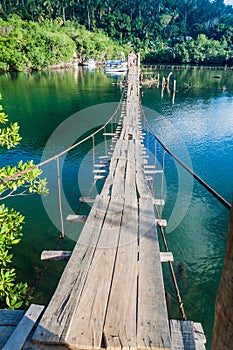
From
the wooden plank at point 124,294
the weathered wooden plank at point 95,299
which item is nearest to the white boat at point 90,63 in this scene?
the wooden plank at point 124,294

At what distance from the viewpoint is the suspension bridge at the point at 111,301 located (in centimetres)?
172

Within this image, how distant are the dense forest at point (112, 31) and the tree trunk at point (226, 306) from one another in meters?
40.8

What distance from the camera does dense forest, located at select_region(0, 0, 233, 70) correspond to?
132 feet

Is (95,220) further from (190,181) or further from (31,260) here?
(190,181)

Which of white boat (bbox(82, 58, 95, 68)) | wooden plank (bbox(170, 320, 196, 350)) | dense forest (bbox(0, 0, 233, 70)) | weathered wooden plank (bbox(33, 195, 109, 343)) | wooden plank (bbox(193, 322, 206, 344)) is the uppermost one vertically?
dense forest (bbox(0, 0, 233, 70))

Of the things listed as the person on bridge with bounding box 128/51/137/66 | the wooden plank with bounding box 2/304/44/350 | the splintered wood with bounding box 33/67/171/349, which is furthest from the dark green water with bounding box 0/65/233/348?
the person on bridge with bounding box 128/51/137/66

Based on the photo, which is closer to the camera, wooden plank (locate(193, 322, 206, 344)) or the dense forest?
wooden plank (locate(193, 322, 206, 344))

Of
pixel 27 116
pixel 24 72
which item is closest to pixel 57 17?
pixel 24 72

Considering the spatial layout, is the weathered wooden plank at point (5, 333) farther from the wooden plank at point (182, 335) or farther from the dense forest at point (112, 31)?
the dense forest at point (112, 31)

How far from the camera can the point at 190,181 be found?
9.43 meters

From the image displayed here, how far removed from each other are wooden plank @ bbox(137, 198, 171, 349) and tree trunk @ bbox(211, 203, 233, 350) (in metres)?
0.83

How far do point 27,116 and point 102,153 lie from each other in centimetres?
770

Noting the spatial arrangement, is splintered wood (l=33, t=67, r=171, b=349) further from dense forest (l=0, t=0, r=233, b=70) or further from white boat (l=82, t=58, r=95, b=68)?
white boat (l=82, t=58, r=95, b=68)

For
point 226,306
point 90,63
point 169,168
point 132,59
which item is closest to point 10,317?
point 226,306
